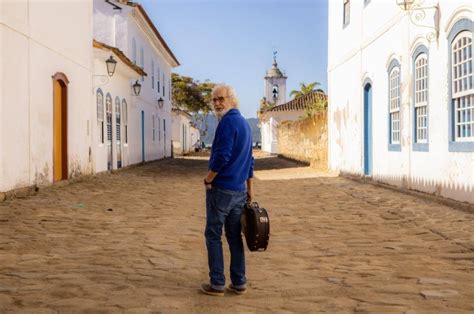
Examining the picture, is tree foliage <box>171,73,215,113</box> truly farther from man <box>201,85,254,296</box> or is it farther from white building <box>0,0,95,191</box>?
man <box>201,85,254,296</box>

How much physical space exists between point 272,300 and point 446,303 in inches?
47.9

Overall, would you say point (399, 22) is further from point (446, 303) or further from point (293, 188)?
point (446, 303)

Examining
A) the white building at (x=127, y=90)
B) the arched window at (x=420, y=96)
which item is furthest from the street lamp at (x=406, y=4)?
the white building at (x=127, y=90)

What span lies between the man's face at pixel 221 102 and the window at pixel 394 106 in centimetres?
905

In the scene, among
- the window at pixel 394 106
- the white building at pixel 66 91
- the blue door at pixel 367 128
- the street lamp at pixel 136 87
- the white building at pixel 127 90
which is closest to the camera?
the white building at pixel 66 91

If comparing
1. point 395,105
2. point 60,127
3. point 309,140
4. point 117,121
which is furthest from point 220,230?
point 309,140

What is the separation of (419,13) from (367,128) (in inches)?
202

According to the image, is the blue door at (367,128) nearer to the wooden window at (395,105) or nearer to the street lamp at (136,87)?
the wooden window at (395,105)

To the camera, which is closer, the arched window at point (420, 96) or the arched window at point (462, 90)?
the arched window at point (462, 90)

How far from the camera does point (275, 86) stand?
6438 centimetres

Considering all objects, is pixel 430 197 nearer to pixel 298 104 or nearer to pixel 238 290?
pixel 238 290

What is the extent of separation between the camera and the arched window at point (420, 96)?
36.3 ft

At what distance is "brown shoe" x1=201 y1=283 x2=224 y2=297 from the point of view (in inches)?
169

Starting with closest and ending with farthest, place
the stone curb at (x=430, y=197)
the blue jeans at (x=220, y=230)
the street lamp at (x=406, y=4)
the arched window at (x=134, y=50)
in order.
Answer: the blue jeans at (x=220, y=230) < the stone curb at (x=430, y=197) < the street lamp at (x=406, y=4) < the arched window at (x=134, y=50)
